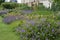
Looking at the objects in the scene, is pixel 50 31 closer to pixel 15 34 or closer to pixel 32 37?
pixel 32 37

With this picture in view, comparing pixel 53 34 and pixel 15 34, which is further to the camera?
pixel 15 34

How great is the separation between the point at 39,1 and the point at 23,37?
1699cm

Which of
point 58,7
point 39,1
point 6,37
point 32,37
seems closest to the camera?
point 32,37

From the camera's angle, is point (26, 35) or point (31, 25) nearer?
point (26, 35)

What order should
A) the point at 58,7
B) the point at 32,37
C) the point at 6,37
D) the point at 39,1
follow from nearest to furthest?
1. the point at 32,37
2. the point at 6,37
3. the point at 58,7
4. the point at 39,1

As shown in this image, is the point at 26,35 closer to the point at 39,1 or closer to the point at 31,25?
the point at 31,25

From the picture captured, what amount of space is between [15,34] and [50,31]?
175 centimetres

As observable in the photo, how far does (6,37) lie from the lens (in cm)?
1002

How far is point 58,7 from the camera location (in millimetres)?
20484

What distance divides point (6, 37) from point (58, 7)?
11.2 meters

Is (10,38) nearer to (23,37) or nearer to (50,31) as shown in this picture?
(23,37)

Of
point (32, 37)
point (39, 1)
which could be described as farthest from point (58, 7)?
point (32, 37)

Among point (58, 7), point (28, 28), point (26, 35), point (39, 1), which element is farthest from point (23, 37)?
point (39, 1)

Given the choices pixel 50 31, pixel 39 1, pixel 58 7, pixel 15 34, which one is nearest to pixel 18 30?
pixel 15 34
